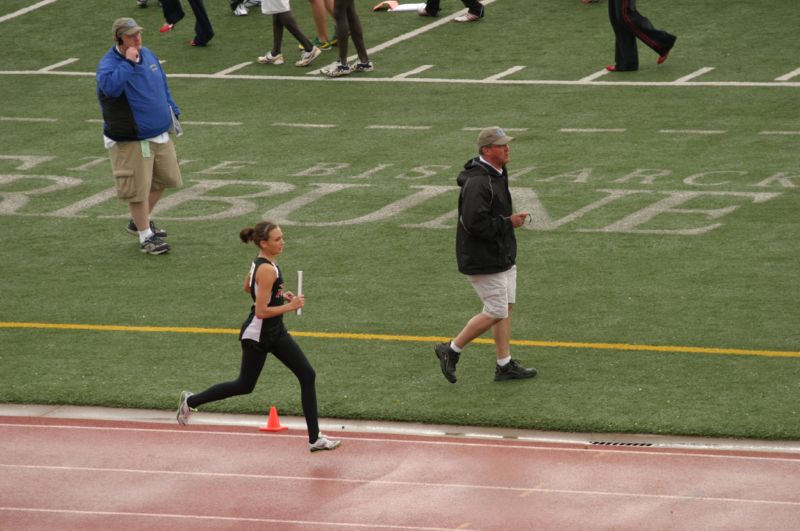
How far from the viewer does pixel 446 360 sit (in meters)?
11.7

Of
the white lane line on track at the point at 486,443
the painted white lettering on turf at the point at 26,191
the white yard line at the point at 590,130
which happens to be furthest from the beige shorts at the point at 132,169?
the white yard line at the point at 590,130

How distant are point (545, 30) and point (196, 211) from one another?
940 centimetres

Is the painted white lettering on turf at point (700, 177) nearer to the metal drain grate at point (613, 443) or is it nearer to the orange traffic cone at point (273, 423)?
the metal drain grate at point (613, 443)

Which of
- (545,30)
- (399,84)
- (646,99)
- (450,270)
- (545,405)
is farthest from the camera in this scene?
(545,30)

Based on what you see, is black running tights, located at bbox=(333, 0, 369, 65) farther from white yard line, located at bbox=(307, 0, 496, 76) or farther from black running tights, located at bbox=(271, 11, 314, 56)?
white yard line, located at bbox=(307, 0, 496, 76)

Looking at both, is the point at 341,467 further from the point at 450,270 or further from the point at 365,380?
the point at 450,270

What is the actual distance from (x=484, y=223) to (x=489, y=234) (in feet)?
0.29

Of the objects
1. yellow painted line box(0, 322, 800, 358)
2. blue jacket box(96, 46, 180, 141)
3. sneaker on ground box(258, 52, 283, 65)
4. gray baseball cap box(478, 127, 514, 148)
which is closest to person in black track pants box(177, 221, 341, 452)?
gray baseball cap box(478, 127, 514, 148)

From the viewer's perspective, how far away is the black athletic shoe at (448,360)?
11672 millimetres

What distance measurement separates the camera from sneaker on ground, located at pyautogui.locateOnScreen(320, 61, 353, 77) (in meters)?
22.9

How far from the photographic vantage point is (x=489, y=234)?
11.2 m

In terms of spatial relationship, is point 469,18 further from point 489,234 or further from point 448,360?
point 489,234

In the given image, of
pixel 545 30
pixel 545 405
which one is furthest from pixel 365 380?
pixel 545 30

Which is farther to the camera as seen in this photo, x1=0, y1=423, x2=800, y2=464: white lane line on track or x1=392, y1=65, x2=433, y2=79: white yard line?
x1=392, y1=65, x2=433, y2=79: white yard line
